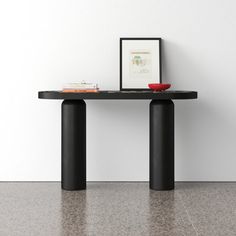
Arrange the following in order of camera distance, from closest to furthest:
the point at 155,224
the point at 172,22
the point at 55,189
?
1. the point at 155,224
2. the point at 55,189
3. the point at 172,22

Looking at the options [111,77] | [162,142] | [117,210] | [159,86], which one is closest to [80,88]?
[111,77]

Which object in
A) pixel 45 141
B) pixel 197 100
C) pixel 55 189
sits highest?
pixel 197 100

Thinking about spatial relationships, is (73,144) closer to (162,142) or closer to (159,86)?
(162,142)

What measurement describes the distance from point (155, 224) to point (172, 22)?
1.92m

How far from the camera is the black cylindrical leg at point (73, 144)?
392cm

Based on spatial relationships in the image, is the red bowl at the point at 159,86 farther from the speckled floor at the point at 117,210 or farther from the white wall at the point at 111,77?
the speckled floor at the point at 117,210

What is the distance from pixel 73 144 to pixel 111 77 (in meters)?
0.70

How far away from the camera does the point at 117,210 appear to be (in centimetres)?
327

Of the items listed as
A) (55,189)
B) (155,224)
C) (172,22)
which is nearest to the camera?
(155,224)

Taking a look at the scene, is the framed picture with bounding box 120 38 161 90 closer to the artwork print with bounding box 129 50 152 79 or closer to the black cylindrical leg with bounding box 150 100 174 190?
the artwork print with bounding box 129 50 152 79

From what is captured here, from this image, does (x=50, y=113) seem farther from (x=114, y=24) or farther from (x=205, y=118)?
(x=205, y=118)

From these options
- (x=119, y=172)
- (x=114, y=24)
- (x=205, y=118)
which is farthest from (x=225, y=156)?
(x=114, y=24)

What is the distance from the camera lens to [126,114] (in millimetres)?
4277

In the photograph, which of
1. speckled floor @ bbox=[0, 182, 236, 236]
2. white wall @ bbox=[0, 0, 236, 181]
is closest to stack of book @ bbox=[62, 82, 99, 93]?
white wall @ bbox=[0, 0, 236, 181]
